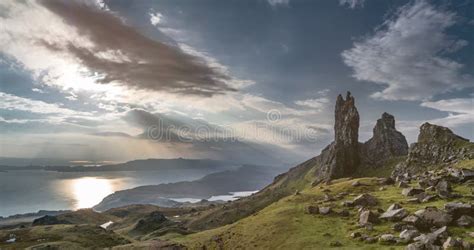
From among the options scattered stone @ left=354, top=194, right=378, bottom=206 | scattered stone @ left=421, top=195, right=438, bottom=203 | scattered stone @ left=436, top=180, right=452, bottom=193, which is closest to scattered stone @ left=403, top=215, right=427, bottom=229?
scattered stone @ left=421, top=195, right=438, bottom=203

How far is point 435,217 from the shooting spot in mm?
52969

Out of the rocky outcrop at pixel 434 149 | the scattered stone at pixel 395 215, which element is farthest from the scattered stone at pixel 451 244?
the rocky outcrop at pixel 434 149

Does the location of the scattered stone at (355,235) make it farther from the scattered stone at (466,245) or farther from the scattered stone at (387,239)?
the scattered stone at (466,245)

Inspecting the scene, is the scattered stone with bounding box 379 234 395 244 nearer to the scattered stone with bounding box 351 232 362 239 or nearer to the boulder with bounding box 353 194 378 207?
the scattered stone with bounding box 351 232 362 239

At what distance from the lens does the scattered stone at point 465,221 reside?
50.6 meters

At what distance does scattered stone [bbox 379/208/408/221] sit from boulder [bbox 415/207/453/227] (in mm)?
3328

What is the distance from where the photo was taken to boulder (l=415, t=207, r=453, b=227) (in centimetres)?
5205

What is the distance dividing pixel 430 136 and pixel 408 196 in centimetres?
8809

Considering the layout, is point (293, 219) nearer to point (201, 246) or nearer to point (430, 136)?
point (201, 246)

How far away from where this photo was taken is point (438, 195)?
2682 inches

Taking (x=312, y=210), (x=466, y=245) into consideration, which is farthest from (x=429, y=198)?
(x=466, y=245)

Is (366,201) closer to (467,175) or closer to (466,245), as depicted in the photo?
(467,175)

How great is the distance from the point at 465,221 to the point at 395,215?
10.1 meters

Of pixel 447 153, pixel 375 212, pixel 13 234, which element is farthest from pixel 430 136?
pixel 13 234
